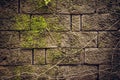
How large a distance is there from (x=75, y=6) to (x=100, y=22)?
43 centimetres

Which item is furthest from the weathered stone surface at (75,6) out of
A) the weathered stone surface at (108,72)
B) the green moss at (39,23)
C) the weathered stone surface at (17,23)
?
the weathered stone surface at (108,72)

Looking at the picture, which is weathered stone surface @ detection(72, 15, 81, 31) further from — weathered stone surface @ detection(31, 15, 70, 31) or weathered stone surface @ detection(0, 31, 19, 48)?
weathered stone surface @ detection(0, 31, 19, 48)

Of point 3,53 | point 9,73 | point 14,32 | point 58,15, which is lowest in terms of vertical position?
point 9,73

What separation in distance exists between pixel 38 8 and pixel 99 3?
35.2 inches

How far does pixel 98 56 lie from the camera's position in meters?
3.96

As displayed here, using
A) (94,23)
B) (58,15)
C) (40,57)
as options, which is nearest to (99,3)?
(94,23)

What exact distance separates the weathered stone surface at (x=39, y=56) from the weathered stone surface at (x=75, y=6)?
0.67 metres

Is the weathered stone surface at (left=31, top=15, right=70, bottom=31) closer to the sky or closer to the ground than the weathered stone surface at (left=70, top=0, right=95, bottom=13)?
closer to the ground

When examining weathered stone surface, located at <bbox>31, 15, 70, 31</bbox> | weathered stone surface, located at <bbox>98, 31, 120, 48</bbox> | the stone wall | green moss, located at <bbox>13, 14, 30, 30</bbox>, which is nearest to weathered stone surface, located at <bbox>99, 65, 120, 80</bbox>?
the stone wall

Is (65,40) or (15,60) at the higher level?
(65,40)

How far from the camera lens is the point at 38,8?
3.95 metres

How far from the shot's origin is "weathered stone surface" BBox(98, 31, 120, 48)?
3.94 meters

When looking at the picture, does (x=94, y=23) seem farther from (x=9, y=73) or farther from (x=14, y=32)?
(x=9, y=73)

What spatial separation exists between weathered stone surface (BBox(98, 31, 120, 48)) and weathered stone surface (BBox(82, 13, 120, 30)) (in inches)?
3.5
